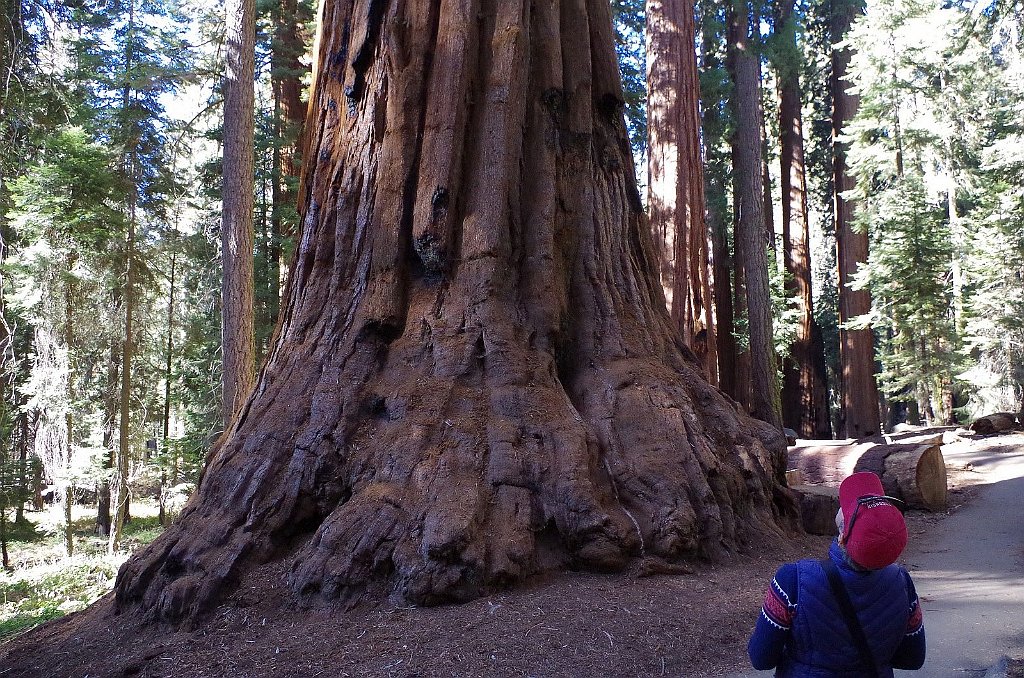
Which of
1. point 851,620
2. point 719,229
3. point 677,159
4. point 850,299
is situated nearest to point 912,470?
point 677,159

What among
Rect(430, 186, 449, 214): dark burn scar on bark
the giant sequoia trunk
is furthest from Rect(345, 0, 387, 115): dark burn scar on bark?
Rect(430, 186, 449, 214): dark burn scar on bark

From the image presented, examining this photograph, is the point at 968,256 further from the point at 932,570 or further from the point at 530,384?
the point at 530,384

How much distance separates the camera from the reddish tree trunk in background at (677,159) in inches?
463

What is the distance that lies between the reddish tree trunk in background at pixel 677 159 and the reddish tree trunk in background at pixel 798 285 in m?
12.8

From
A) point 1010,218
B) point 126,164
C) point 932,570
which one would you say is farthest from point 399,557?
point 1010,218

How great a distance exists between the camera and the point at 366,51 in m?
6.82

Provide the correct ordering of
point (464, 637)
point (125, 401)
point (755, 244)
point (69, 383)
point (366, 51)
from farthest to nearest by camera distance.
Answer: point (755, 244)
point (69, 383)
point (125, 401)
point (366, 51)
point (464, 637)

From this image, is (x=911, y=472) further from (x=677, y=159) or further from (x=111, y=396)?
(x=111, y=396)

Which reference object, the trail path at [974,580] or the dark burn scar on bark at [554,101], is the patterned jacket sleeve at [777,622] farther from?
the dark burn scar on bark at [554,101]

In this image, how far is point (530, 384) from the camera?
595 cm

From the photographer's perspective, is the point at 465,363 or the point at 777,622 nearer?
the point at 777,622

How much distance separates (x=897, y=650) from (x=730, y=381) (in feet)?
75.3

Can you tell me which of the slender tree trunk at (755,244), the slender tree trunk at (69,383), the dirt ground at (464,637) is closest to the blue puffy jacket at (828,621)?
the dirt ground at (464,637)

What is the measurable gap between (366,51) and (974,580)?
6576 millimetres
